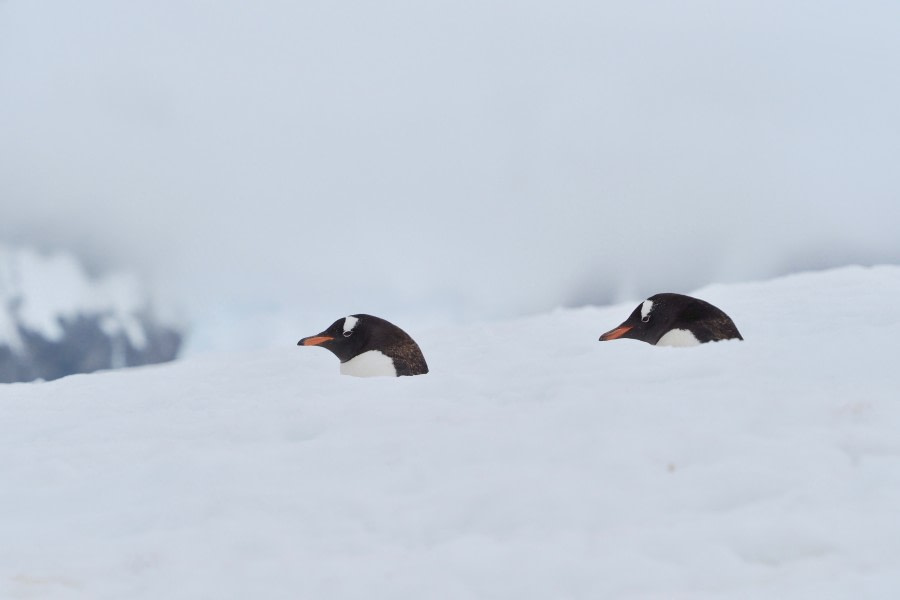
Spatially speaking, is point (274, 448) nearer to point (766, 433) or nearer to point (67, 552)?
point (67, 552)

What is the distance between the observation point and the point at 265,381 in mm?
6895

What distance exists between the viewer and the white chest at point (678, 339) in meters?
6.75

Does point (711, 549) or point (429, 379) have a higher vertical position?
point (429, 379)

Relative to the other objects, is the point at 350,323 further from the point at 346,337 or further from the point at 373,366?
the point at 373,366

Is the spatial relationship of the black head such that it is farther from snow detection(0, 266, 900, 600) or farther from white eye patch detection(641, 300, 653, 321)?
white eye patch detection(641, 300, 653, 321)

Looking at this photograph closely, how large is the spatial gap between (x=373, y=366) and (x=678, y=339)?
2.50 meters

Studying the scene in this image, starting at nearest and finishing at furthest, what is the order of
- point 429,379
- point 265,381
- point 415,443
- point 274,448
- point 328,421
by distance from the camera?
point 415,443 < point 274,448 < point 328,421 < point 429,379 < point 265,381

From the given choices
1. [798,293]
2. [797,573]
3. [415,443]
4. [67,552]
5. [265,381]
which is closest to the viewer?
[797,573]

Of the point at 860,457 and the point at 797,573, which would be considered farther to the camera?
the point at 860,457

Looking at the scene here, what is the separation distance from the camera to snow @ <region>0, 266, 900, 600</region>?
2943 millimetres

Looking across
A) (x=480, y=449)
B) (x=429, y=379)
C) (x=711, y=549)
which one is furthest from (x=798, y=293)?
(x=711, y=549)

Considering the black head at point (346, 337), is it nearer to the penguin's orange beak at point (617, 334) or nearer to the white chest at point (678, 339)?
the penguin's orange beak at point (617, 334)

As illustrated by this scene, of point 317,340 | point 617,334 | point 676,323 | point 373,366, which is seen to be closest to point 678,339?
point 676,323

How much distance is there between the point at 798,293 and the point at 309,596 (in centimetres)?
810
